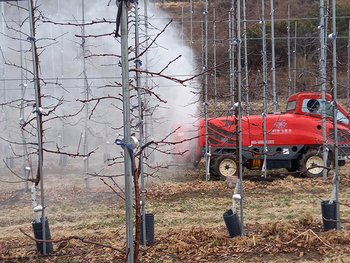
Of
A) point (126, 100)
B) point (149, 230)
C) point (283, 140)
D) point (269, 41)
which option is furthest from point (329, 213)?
point (269, 41)

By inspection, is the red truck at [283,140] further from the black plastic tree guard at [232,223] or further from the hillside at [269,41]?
the hillside at [269,41]

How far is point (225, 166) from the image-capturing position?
13289mm

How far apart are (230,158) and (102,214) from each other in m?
4.93

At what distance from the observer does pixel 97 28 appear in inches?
699

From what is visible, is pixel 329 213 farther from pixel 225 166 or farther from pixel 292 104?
pixel 292 104

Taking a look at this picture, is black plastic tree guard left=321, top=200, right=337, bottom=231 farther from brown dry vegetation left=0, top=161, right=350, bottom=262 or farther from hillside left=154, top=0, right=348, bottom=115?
hillside left=154, top=0, right=348, bottom=115

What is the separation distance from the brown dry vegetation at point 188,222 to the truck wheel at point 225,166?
0.61 metres

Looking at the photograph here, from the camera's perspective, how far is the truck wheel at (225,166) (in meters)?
13.2

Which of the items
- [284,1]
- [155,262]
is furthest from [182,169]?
[284,1]

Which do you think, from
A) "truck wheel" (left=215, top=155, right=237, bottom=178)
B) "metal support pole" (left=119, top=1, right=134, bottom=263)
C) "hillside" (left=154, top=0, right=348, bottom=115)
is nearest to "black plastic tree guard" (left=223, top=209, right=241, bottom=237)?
"metal support pole" (left=119, top=1, right=134, bottom=263)

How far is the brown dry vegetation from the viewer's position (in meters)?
6.12

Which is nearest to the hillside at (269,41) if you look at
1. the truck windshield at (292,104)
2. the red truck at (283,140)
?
the truck windshield at (292,104)

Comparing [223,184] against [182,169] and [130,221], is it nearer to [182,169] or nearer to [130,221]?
[182,169]

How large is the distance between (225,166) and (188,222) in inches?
195
